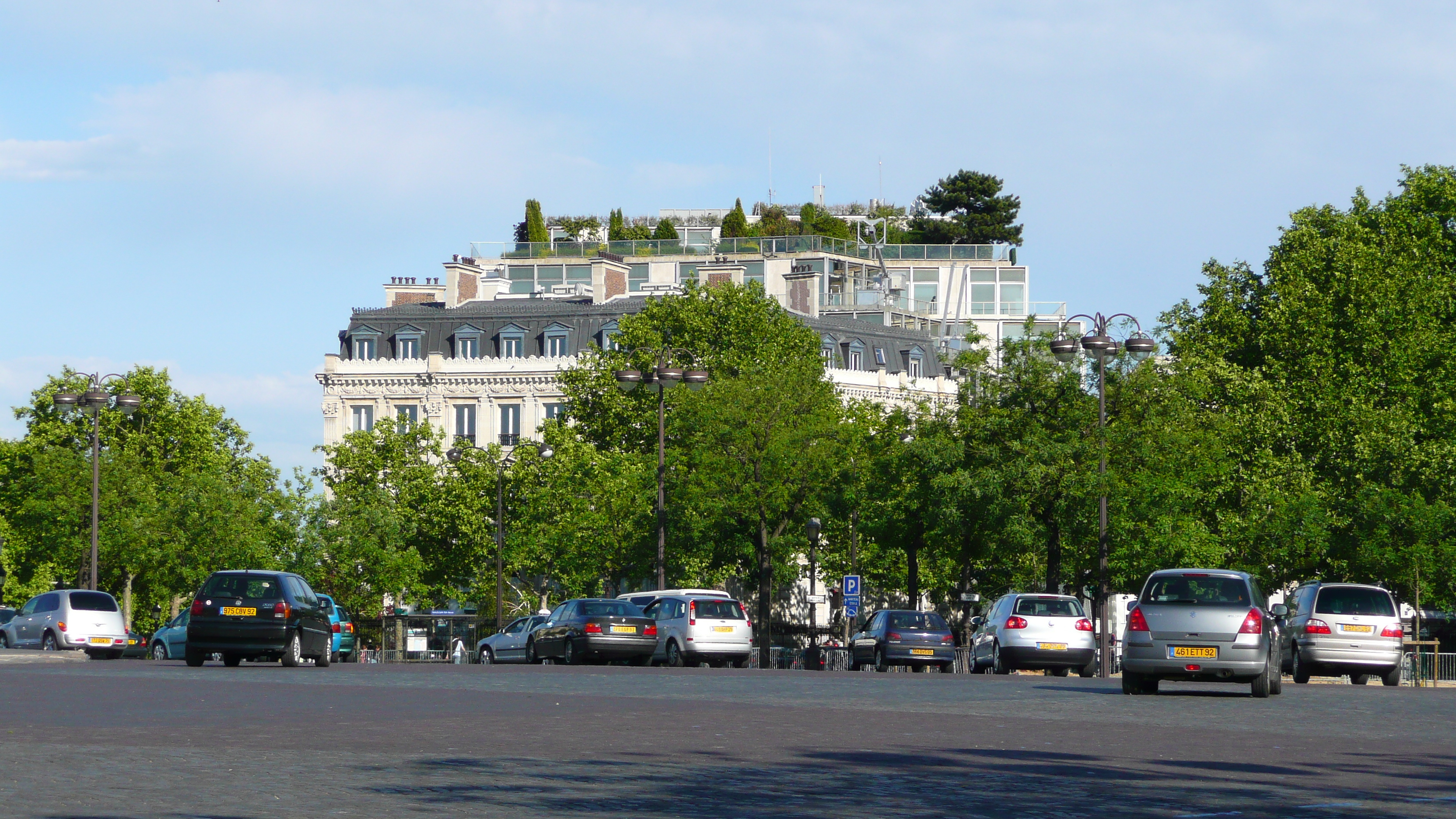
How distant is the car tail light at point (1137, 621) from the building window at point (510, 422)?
7414 cm

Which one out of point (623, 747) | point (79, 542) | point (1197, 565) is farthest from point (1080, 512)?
point (79, 542)

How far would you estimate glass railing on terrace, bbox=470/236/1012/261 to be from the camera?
117500 millimetres

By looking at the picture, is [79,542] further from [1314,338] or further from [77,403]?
[1314,338]

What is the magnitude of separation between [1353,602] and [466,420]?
69.9 metres

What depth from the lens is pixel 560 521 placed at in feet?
236

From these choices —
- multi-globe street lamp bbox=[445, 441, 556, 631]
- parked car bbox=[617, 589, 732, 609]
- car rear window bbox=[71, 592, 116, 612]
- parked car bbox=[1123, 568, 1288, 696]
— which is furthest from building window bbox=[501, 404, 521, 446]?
parked car bbox=[1123, 568, 1288, 696]

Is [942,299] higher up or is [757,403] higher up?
[942,299]

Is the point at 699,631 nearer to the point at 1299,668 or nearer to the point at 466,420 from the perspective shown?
the point at 1299,668

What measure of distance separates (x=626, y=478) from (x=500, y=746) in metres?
56.8

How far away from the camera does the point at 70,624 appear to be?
4362 centimetres

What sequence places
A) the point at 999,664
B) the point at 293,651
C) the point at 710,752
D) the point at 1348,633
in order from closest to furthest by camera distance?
the point at 710,752 < the point at 293,651 < the point at 1348,633 < the point at 999,664

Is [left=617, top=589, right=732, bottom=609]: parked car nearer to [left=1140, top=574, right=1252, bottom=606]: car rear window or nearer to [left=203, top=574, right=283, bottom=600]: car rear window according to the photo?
→ [left=203, top=574, right=283, bottom=600]: car rear window

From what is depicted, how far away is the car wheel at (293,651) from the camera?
104ft

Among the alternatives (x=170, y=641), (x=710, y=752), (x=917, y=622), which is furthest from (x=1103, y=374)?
(x=710, y=752)
